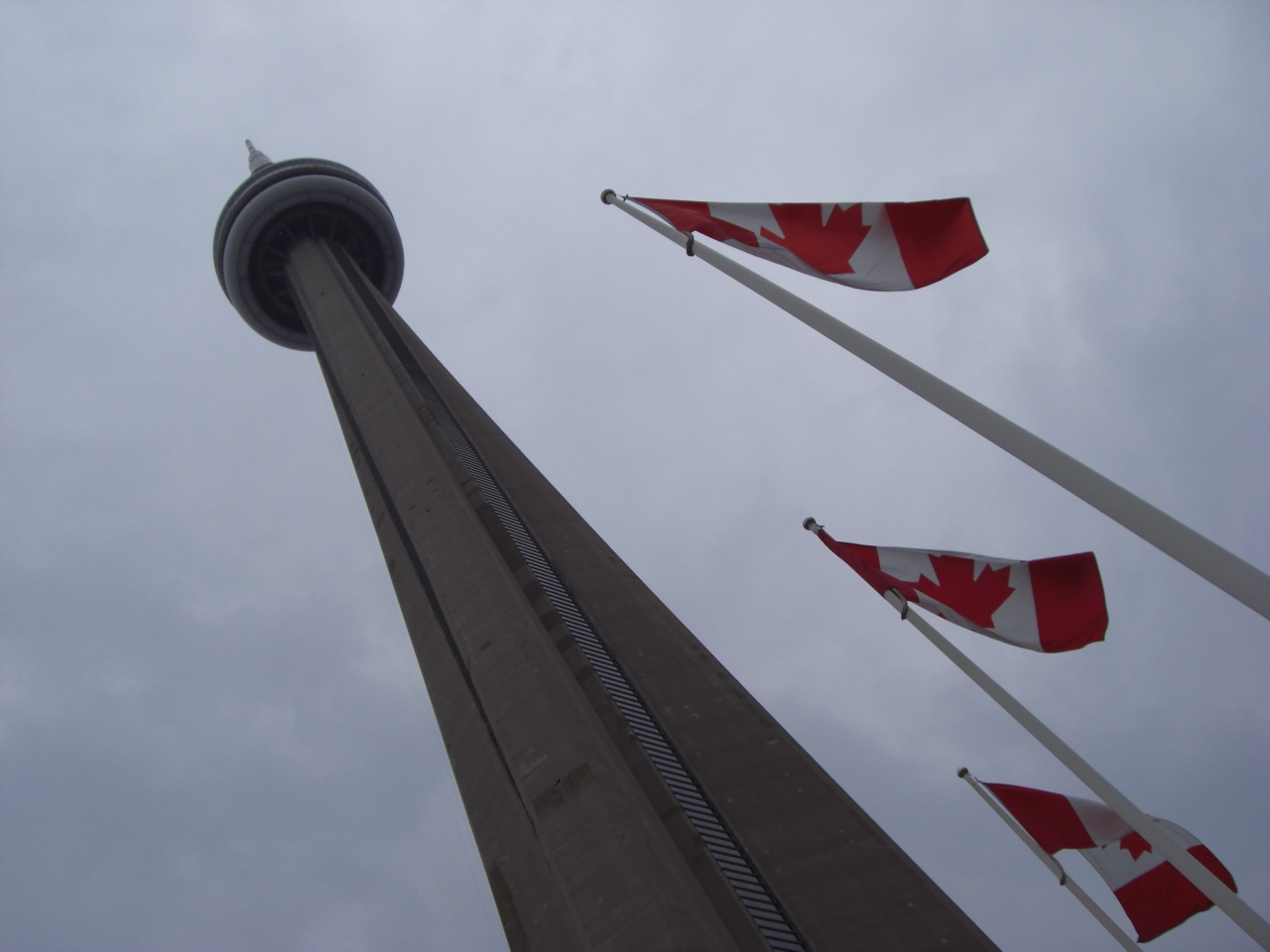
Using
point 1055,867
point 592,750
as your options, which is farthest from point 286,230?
point 1055,867

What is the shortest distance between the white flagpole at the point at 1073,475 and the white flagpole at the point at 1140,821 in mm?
3470

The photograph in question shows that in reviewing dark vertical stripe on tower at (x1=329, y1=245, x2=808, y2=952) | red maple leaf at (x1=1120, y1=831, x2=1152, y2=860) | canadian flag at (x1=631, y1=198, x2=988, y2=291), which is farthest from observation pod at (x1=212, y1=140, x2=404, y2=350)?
red maple leaf at (x1=1120, y1=831, x2=1152, y2=860)

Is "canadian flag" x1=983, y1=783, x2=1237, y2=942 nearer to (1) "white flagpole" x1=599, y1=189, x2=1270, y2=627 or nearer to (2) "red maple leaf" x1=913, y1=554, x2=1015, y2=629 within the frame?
(2) "red maple leaf" x1=913, y1=554, x2=1015, y2=629

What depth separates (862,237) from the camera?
22.2ft

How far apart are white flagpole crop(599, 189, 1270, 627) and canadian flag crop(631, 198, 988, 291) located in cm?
48

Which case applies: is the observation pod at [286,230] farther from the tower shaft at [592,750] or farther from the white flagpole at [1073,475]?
the white flagpole at [1073,475]

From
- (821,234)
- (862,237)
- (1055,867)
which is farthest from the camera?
(1055,867)

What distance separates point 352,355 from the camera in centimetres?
1947

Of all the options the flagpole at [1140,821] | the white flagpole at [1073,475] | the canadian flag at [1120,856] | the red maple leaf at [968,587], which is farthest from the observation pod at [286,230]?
the canadian flag at [1120,856]

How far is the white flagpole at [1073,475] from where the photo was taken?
158 inches

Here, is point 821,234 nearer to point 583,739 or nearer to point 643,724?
point 583,739

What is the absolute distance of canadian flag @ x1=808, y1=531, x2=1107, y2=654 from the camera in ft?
23.6

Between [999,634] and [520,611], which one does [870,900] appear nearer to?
[999,634]

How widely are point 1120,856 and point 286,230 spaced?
26.9 m
